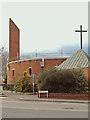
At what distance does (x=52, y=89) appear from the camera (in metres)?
26.3

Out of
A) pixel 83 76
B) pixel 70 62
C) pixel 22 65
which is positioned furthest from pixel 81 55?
pixel 22 65

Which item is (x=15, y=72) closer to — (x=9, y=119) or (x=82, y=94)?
(x=82, y=94)

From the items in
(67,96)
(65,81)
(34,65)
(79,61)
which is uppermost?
(79,61)

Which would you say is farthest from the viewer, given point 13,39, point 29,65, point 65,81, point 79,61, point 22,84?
point 13,39

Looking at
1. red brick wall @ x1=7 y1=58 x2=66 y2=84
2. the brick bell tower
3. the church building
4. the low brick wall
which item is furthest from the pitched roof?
the brick bell tower

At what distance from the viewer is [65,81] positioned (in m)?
26.1

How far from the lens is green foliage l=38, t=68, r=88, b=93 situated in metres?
25.8

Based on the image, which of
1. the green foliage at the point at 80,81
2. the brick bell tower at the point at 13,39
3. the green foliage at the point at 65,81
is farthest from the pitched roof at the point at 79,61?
the brick bell tower at the point at 13,39

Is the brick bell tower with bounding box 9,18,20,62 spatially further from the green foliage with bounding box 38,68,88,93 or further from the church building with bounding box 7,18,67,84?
the green foliage with bounding box 38,68,88,93

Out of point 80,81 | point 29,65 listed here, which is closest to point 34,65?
point 29,65

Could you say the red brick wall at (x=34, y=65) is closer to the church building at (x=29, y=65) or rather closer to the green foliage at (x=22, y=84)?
the church building at (x=29, y=65)

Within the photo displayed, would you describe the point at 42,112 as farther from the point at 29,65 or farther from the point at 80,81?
the point at 29,65

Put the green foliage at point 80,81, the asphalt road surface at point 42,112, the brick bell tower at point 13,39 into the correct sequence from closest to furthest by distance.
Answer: the asphalt road surface at point 42,112 < the green foliage at point 80,81 < the brick bell tower at point 13,39

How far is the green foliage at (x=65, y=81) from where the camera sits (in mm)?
25750
